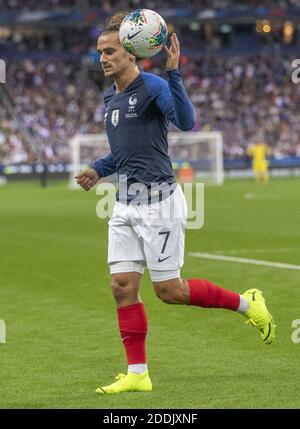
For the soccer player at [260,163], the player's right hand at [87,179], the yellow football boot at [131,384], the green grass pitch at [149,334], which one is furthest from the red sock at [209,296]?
the soccer player at [260,163]

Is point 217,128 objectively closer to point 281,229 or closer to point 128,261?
point 281,229

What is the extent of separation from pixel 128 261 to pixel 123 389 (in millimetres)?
870

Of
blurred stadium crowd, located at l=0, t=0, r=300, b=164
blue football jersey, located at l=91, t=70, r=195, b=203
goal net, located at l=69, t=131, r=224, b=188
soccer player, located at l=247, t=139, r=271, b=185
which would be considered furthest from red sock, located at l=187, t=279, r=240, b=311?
blurred stadium crowd, located at l=0, t=0, r=300, b=164

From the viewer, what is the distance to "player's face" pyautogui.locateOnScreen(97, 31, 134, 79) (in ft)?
24.2

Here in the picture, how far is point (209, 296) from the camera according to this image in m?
7.60

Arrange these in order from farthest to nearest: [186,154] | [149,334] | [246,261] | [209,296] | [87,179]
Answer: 1. [186,154]
2. [246,261]
3. [149,334]
4. [87,179]
5. [209,296]

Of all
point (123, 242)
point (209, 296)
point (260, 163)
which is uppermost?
point (123, 242)

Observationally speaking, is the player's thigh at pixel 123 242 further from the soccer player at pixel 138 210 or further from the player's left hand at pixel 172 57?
the player's left hand at pixel 172 57

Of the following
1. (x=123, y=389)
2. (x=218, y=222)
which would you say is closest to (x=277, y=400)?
(x=123, y=389)

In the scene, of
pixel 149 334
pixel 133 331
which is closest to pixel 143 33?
pixel 133 331

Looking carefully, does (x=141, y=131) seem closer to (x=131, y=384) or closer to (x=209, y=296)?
(x=209, y=296)

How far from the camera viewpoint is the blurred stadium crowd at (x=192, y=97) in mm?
51656

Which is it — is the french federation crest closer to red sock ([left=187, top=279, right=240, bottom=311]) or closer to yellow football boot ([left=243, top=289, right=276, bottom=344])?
red sock ([left=187, top=279, right=240, bottom=311])

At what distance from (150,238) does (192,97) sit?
5032 centimetres
